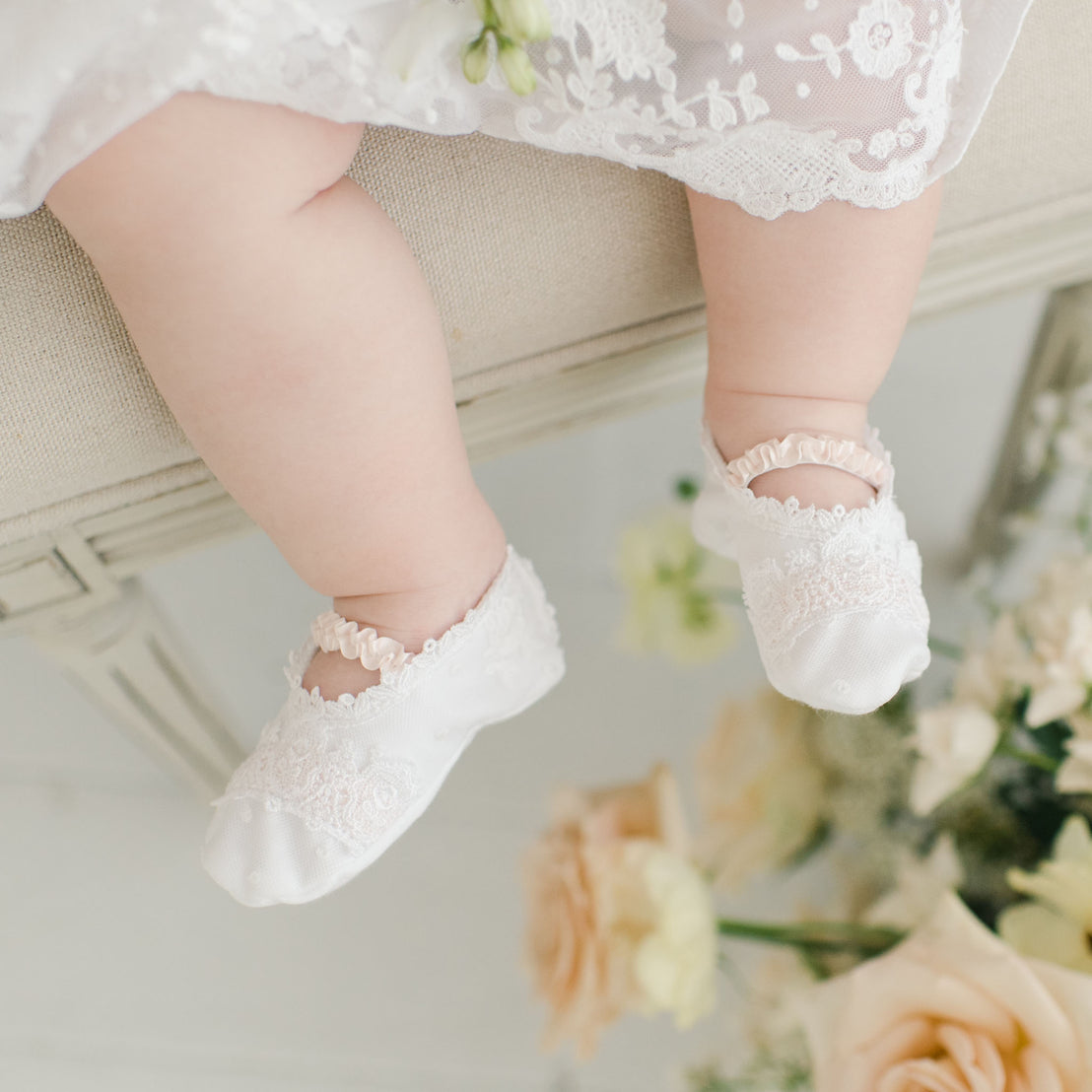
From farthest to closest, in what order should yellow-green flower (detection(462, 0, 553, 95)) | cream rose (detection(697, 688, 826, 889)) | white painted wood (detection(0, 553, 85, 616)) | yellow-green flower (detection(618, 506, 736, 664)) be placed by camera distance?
yellow-green flower (detection(618, 506, 736, 664))
cream rose (detection(697, 688, 826, 889))
white painted wood (detection(0, 553, 85, 616))
yellow-green flower (detection(462, 0, 553, 95))

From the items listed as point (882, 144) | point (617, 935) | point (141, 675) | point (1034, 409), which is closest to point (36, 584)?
point (141, 675)

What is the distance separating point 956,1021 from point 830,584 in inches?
9.9

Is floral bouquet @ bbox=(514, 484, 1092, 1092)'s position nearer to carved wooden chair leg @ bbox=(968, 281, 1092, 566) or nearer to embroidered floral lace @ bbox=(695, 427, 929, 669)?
embroidered floral lace @ bbox=(695, 427, 929, 669)

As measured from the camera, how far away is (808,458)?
23.5 inches

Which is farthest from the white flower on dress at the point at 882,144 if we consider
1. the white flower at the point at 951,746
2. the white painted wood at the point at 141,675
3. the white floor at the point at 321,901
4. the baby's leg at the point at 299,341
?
the white floor at the point at 321,901

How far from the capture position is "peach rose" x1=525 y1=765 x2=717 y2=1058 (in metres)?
0.68

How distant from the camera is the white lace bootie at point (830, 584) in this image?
56cm

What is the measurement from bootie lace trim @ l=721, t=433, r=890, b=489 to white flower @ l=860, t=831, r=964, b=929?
0.29 meters

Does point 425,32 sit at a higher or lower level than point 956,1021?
higher

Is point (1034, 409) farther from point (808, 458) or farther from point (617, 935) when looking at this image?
point (617, 935)

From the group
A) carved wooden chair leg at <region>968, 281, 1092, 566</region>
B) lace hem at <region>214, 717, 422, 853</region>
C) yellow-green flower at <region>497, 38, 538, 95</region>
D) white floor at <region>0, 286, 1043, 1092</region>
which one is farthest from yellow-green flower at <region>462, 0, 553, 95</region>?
white floor at <region>0, 286, 1043, 1092</region>

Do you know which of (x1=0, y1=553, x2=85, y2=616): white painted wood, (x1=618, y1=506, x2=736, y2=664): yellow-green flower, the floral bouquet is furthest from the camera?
(x1=618, y1=506, x2=736, y2=664): yellow-green flower

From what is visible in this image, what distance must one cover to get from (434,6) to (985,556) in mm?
945

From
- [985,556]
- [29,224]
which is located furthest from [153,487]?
[985,556]
